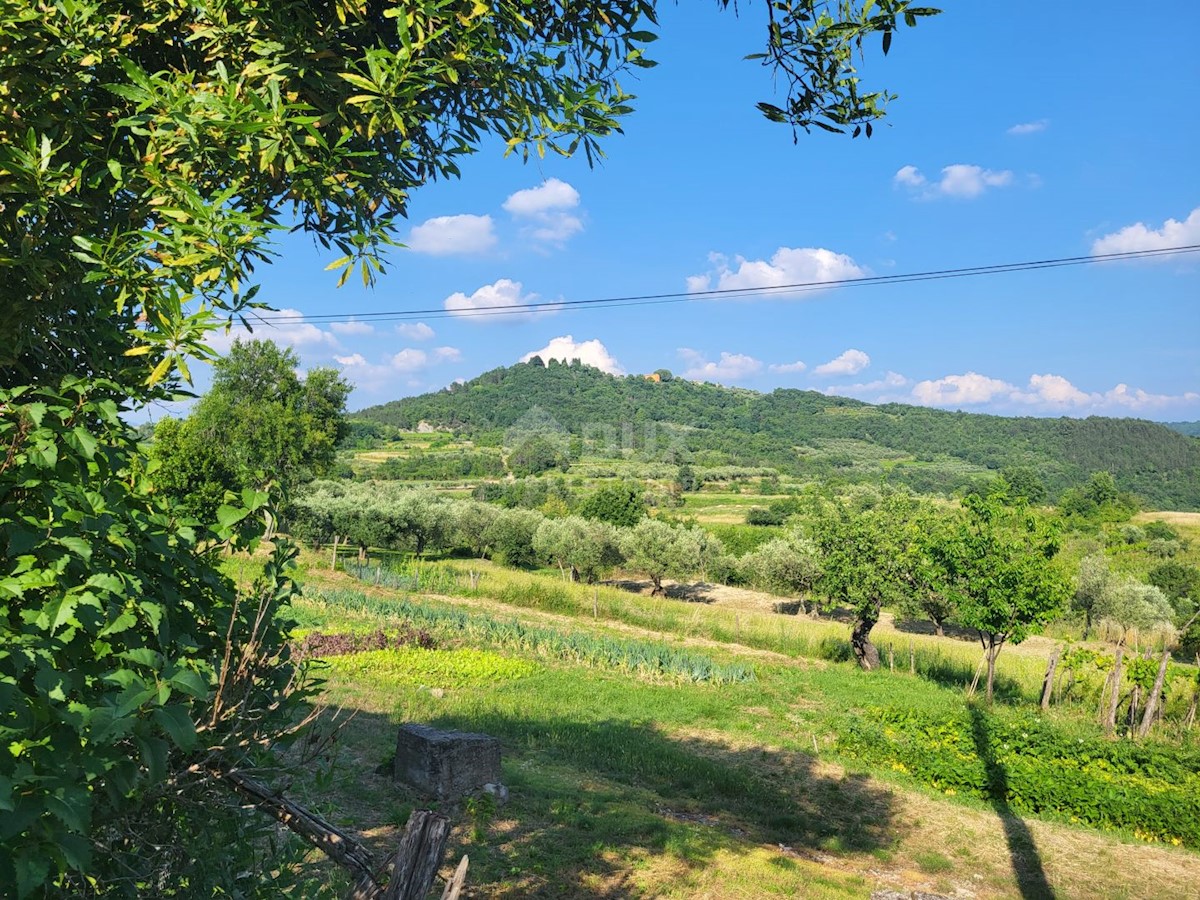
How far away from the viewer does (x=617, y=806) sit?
29.1 feet

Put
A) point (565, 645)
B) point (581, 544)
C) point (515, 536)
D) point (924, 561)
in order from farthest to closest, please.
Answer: point (515, 536) < point (581, 544) < point (924, 561) < point (565, 645)

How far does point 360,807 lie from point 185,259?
7581mm

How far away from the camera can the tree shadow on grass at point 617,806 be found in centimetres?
728

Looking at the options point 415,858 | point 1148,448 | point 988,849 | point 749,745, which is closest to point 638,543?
point 749,745

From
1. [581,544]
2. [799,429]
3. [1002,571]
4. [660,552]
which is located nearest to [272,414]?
[581,544]

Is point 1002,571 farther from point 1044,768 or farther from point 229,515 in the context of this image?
point 229,515

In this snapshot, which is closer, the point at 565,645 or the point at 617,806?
the point at 617,806

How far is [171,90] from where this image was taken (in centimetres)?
197

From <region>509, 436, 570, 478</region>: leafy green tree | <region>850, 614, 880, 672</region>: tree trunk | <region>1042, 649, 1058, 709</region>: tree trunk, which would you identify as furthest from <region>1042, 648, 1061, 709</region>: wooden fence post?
<region>509, 436, 570, 478</region>: leafy green tree

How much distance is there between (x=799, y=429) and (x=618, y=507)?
107425mm

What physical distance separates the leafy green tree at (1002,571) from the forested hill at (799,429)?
308ft

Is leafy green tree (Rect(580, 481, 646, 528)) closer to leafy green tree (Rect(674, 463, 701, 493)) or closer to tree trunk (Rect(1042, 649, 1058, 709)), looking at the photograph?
tree trunk (Rect(1042, 649, 1058, 709))

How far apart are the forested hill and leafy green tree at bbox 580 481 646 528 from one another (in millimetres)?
67339

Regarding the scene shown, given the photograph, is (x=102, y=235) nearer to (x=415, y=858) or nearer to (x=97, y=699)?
(x=97, y=699)
